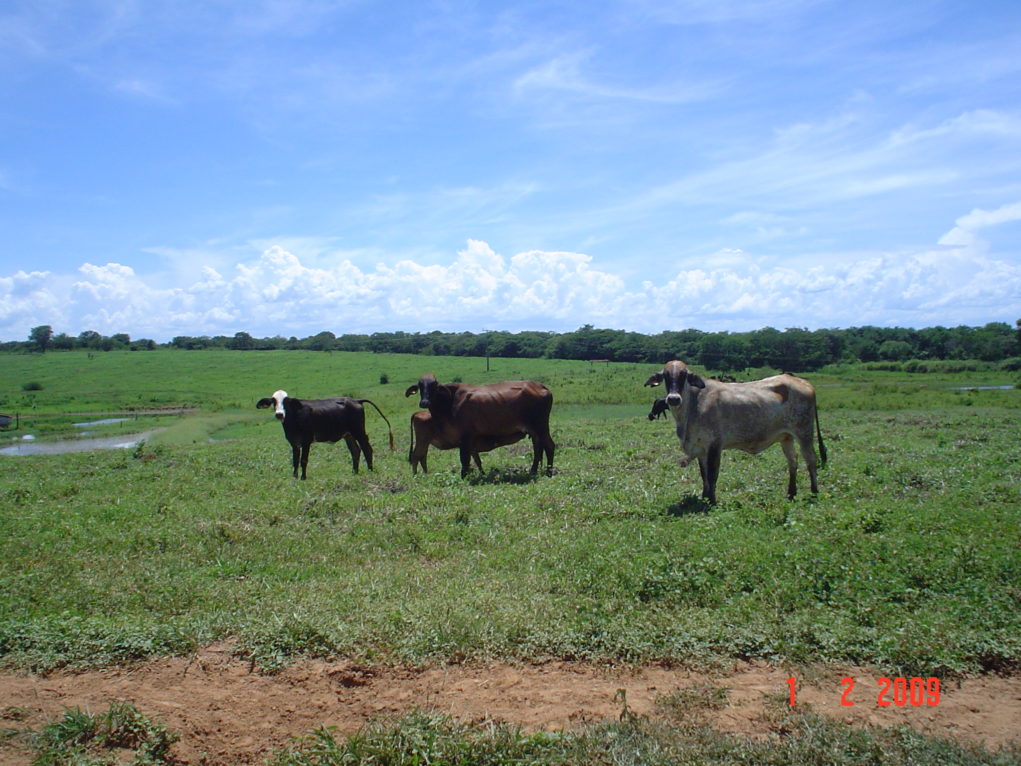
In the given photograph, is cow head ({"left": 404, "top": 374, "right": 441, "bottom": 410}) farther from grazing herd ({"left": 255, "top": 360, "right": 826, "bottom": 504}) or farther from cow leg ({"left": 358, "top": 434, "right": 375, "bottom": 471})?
cow leg ({"left": 358, "top": 434, "right": 375, "bottom": 471})

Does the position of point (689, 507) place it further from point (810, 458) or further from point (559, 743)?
point (559, 743)

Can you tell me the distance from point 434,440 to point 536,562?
9055mm

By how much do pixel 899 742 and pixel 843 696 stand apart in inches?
26.8

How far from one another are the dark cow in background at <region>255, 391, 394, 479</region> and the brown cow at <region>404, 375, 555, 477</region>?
1.61 meters

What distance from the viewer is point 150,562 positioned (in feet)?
A: 30.3

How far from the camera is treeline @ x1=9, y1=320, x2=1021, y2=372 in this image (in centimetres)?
4312

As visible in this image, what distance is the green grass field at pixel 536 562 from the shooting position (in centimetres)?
634

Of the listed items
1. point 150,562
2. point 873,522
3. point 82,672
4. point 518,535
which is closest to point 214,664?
point 82,672

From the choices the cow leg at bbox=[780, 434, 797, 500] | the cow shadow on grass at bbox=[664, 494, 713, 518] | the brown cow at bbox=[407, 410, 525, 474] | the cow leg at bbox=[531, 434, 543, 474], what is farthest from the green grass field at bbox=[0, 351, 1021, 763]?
the brown cow at bbox=[407, 410, 525, 474]

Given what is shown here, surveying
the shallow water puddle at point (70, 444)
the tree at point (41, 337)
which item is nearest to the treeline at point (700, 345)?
the tree at point (41, 337)

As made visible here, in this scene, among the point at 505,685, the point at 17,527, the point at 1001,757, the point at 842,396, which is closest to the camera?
the point at 1001,757

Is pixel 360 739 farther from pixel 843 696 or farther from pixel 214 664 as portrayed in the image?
pixel 843 696
